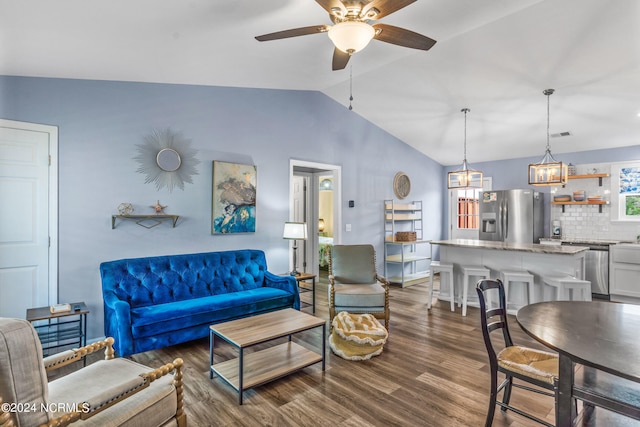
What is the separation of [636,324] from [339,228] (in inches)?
168

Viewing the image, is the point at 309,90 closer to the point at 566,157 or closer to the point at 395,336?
the point at 395,336

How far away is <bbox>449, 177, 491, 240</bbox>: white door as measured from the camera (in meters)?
7.61

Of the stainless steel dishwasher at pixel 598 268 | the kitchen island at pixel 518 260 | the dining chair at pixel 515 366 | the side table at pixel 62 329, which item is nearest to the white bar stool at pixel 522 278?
the kitchen island at pixel 518 260

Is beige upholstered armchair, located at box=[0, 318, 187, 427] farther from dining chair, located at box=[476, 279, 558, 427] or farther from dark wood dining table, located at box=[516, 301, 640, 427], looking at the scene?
dark wood dining table, located at box=[516, 301, 640, 427]

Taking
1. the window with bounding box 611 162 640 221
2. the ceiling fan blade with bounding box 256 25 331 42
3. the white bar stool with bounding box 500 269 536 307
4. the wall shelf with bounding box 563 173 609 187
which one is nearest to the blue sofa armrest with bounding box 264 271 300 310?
the white bar stool with bounding box 500 269 536 307

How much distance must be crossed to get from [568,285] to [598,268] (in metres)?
2.25

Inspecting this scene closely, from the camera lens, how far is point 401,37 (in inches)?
93.9

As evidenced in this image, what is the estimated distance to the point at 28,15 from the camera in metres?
2.23

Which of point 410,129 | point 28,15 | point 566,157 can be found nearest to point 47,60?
point 28,15

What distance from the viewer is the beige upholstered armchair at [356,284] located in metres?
3.79

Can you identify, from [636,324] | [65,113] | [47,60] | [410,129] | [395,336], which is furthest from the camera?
[410,129]

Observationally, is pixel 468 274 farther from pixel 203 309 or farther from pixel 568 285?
pixel 203 309

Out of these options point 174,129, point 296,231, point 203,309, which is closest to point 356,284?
point 296,231

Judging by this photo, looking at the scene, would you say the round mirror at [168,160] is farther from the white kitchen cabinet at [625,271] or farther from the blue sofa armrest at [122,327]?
the white kitchen cabinet at [625,271]
